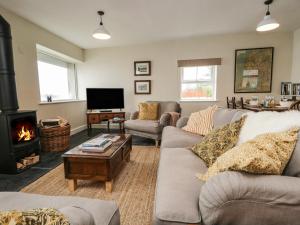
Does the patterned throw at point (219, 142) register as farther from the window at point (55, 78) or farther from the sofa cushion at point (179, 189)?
the window at point (55, 78)

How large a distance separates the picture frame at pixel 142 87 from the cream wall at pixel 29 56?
6.07ft

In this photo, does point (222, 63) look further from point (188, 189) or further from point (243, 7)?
point (188, 189)

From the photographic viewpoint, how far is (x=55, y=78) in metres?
4.17

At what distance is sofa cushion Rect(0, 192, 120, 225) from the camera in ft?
2.67

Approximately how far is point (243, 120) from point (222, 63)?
10.2ft

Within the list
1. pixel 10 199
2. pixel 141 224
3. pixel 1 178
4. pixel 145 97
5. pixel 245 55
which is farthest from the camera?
pixel 145 97

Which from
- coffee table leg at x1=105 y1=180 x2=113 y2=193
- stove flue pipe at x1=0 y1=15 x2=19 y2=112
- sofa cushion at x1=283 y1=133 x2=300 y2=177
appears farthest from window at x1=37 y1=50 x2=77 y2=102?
sofa cushion at x1=283 y1=133 x2=300 y2=177

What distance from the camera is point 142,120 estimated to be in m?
3.63

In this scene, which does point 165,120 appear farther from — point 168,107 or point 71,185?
point 71,185

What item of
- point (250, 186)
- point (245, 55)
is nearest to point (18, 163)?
point (250, 186)

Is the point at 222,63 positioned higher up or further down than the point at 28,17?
further down

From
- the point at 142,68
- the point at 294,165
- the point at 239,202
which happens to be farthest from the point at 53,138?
the point at 294,165

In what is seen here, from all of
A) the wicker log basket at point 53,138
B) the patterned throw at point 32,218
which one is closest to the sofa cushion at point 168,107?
the wicker log basket at point 53,138

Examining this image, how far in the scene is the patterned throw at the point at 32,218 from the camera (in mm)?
417
